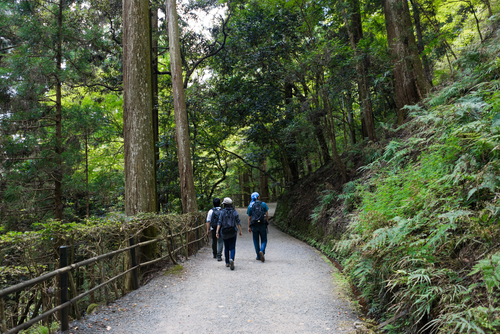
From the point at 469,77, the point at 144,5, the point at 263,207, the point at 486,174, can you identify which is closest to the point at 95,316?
the point at 263,207

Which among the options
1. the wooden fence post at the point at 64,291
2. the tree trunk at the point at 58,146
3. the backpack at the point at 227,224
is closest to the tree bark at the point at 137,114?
the backpack at the point at 227,224

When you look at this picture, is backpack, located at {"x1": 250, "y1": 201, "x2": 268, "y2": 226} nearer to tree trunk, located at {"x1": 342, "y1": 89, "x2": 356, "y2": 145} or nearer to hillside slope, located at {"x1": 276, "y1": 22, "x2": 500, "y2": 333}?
hillside slope, located at {"x1": 276, "y1": 22, "x2": 500, "y2": 333}

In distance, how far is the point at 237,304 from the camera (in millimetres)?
→ 5090

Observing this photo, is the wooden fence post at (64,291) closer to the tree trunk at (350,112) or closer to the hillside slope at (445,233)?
the hillside slope at (445,233)

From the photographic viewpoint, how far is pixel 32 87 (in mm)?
10508

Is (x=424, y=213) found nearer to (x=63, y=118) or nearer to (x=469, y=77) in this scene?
(x=469, y=77)

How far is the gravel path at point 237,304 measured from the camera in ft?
13.9

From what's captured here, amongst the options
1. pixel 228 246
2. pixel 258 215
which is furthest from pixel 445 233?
pixel 228 246

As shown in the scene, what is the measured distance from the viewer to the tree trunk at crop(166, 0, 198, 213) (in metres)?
10.5

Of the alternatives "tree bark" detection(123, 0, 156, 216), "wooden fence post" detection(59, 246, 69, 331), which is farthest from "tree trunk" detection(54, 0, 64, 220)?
"wooden fence post" detection(59, 246, 69, 331)

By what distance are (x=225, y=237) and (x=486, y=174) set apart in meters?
5.62

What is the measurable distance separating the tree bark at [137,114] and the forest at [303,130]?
0.12ft

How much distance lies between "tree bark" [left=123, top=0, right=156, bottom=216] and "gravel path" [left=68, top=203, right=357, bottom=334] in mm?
2230

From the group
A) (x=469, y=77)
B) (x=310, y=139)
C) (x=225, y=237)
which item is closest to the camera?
(x=469, y=77)
